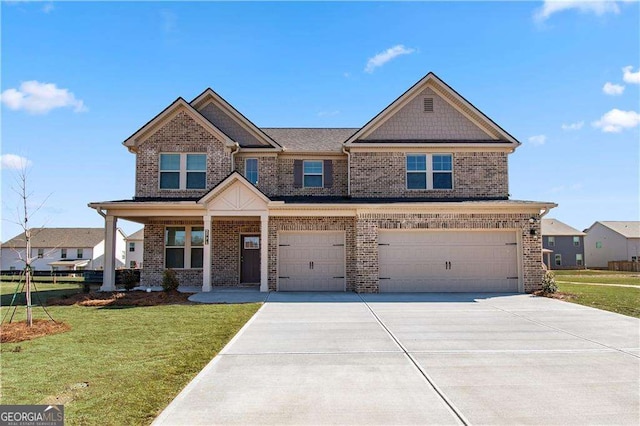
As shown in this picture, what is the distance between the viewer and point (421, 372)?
640 cm

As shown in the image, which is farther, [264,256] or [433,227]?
[433,227]

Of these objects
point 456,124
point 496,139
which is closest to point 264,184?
point 456,124

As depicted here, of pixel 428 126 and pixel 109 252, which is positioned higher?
pixel 428 126

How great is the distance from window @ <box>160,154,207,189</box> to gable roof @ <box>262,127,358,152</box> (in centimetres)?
378

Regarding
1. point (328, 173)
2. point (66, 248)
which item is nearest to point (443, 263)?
point (328, 173)

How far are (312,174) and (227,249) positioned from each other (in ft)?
16.5

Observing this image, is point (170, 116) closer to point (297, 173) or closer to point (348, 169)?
point (297, 173)

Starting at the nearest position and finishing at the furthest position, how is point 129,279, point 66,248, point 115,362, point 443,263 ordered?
point 115,362, point 443,263, point 129,279, point 66,248

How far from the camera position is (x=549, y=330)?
31.6 feet

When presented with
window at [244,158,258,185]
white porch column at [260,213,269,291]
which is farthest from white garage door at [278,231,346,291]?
window at [244,158,258,185]

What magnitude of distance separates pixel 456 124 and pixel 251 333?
551 inches

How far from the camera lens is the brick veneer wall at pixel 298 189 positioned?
1966cm

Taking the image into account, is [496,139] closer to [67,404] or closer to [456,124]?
[456,124]

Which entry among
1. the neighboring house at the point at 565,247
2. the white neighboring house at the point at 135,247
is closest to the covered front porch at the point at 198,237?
the white neighboring house at the point at 135,247
